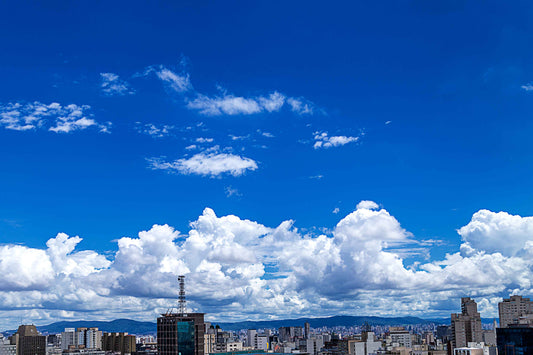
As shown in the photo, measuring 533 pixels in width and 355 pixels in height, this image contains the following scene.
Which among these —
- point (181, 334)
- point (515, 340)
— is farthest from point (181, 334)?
point (515, 340)

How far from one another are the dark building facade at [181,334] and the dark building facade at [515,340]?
64180mm

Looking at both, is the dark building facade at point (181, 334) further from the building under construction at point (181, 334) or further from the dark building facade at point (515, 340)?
the dark building facade at point (515, 340)

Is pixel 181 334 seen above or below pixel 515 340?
above

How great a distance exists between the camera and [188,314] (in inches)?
5605

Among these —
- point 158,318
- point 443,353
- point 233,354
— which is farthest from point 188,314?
point 443,353

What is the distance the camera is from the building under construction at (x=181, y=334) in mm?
138250

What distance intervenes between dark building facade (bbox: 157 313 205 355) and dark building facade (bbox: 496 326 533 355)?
64.2 metres

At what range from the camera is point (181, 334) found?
456ft

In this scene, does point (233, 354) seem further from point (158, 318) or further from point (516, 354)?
point (516, 354)

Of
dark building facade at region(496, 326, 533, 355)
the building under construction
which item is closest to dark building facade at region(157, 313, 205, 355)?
the building under construction

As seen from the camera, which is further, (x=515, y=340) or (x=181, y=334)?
(x=181, y=334)

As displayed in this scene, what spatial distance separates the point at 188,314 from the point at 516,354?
7066 centimetres

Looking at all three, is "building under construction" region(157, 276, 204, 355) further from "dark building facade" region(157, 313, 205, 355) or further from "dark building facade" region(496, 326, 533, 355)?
"dark building facade" region(496, 326, 533, 355)

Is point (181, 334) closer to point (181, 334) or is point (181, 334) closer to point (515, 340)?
point (181, 334)
